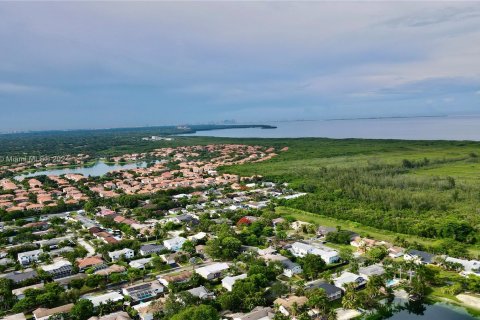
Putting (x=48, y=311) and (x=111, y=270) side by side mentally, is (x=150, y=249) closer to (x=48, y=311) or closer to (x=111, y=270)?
(x=111, y=270)

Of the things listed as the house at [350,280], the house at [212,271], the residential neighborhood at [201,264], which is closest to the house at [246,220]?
the residential neighborhood at [201,264]

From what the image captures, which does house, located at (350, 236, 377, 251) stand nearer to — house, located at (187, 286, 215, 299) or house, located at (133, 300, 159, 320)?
house, located at (187, 286, 215, 299)

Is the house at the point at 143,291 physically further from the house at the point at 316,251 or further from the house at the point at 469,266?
the house at the point at 469,266

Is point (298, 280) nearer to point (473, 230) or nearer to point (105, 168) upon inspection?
point (473, 230)

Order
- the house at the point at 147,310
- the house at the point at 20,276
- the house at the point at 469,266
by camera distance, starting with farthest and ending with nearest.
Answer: the house at the point at 20,276, the house at the point at 469,266, the house at the point at 147,310

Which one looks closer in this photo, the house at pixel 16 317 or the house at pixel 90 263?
the house at pixel 16 317

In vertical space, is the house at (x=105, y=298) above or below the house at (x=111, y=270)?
below

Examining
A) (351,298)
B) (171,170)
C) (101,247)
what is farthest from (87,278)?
(171,170)

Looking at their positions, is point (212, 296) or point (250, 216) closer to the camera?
point (212, 296)
